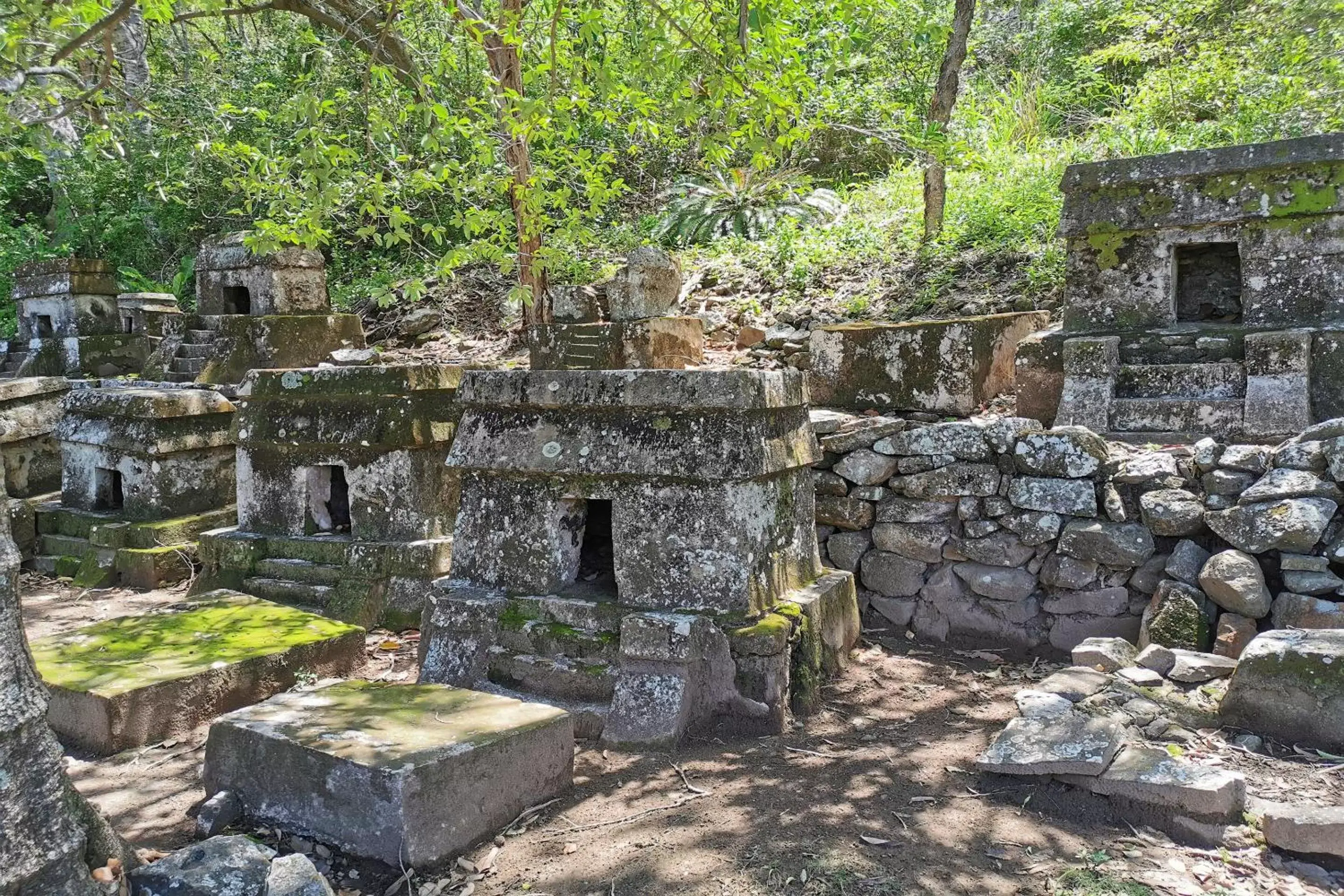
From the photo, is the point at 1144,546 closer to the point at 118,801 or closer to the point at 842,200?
the point at 118,801

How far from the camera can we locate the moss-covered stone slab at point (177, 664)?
4172 mm

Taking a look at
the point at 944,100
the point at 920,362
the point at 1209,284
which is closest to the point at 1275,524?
the point at 920,362

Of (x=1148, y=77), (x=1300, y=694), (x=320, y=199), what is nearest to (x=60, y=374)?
(x=320, y=199)

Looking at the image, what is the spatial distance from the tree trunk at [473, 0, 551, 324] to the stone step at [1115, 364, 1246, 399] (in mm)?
4146

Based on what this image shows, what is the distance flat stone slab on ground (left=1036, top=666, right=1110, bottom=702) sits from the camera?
13.0ft

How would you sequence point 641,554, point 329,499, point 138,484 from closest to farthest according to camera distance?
point 641,554 < point 329,499 < point 138,484

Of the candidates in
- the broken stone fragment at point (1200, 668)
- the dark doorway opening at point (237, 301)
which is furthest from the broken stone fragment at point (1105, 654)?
the dark doorway opening at point (237, 301)

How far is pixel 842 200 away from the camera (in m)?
11.9

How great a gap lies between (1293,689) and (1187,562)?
110cm

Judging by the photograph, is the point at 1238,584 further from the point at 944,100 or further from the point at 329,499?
the point at 944,100

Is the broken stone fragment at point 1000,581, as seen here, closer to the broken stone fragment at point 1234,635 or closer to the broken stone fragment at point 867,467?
the broken stone fragment at point 867,467

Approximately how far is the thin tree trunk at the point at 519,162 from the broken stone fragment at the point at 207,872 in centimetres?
485

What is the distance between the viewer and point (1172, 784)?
3.11 m

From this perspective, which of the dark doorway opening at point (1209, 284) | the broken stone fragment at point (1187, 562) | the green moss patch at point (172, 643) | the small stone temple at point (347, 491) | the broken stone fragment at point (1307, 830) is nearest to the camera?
the broken stone fragment at point (1307, 830)
